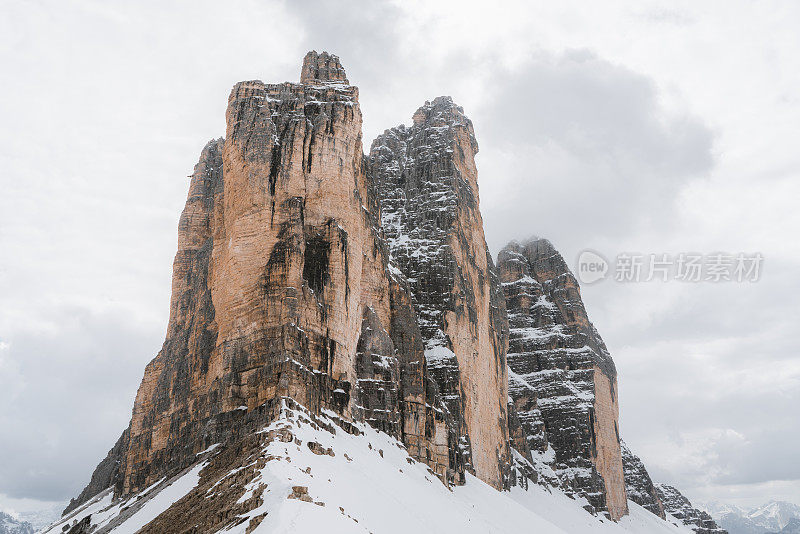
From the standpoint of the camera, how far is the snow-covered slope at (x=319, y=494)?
28.9 metres

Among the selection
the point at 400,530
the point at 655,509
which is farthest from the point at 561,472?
the point at 400,530

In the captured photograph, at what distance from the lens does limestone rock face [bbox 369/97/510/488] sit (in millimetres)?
84312

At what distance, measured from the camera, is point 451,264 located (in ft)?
295

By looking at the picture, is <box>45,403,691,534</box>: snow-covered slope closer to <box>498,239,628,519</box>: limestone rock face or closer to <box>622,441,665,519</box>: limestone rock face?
<box>498,239,628,519</box>: limestone rock face

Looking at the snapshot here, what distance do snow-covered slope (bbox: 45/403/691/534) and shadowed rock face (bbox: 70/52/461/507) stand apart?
248cm

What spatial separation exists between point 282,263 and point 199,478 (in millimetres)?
16284

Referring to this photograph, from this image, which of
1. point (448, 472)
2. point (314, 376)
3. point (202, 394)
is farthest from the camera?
point (448, 472)

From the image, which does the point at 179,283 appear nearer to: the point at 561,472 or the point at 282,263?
the point at 282,263

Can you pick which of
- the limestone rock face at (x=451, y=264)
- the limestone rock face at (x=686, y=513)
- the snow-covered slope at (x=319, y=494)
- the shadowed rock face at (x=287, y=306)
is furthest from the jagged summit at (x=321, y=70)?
the limestone rock face at (x=686, y=513)

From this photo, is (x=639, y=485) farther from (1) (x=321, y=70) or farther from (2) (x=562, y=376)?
(1) (x=321, y=70)

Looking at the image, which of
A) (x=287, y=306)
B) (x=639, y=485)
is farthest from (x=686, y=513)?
(x=287, y=306)

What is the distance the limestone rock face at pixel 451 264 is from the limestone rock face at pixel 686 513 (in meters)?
87.7

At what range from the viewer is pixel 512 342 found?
463 feet

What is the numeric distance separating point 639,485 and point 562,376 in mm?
37374
